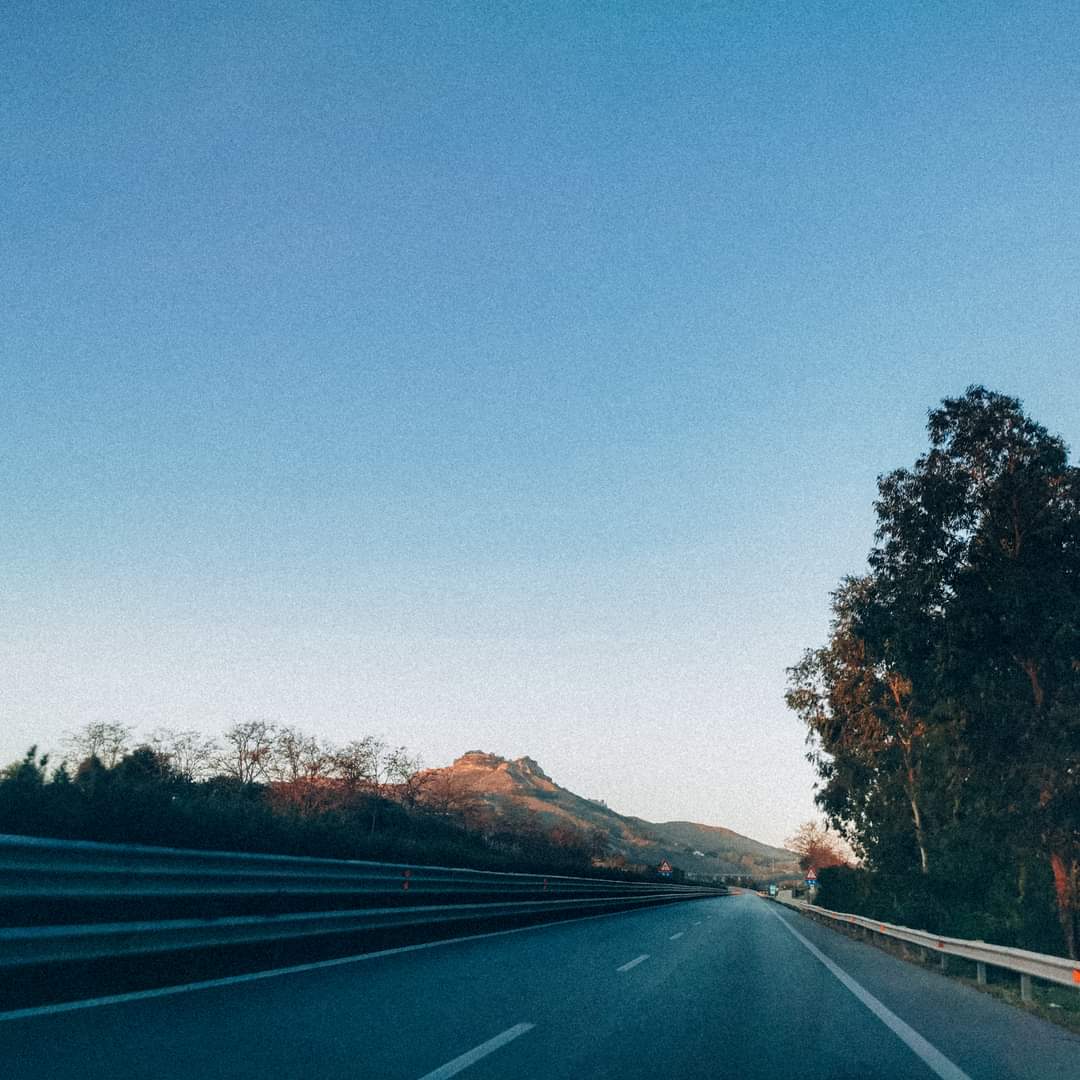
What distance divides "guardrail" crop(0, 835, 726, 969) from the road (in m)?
0.41

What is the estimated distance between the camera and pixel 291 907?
8.79 metres

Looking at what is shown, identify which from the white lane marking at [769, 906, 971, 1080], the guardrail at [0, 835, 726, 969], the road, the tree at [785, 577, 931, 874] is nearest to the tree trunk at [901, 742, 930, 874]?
the tree at [785, 577, 931, 874]

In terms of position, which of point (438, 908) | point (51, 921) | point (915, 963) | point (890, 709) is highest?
point (890, 709)

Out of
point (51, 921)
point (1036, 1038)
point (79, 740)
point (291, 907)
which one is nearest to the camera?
point (51, 921)

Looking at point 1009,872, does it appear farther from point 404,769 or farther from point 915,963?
point 404,769

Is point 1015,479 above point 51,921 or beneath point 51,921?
above

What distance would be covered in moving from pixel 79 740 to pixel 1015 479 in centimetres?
8090

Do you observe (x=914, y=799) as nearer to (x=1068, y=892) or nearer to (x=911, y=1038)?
(x=1068, y=892)

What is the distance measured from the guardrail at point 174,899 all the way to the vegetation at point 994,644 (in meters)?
17.1

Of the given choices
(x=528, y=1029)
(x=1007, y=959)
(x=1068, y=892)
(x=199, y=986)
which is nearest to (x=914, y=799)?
(x=1068, y=892)

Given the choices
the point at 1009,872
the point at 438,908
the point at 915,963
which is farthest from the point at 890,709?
the point at 438,908

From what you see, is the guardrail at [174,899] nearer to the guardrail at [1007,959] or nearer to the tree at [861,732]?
the guardrail at [1007,959]

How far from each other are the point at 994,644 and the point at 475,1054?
2215 cm

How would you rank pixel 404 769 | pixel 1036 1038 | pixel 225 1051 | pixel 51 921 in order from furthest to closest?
pixel 404 769 → pixel 1036 1038 → pixel 51 921 → pixel 225 1051
